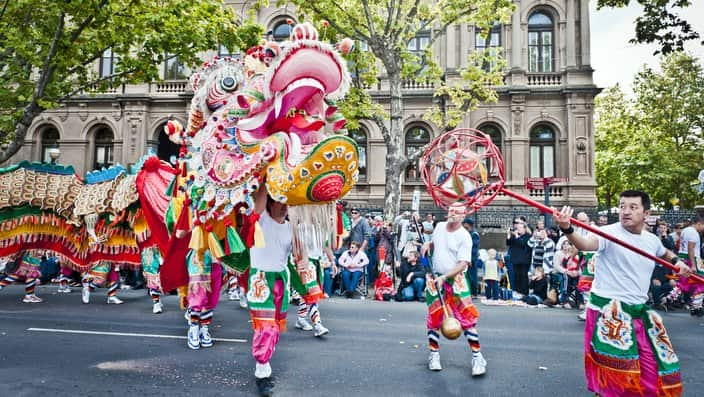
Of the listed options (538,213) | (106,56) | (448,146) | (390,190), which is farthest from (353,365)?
(106,56)

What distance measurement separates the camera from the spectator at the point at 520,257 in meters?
10.6

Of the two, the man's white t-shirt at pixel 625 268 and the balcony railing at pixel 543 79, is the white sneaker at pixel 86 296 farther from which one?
the balcony railing at pixel 543 79

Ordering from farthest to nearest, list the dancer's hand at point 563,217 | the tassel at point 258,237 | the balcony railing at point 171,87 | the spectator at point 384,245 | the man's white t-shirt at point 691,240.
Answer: the balcony railing at point 171,87 → the spectator at point 384,245 → the man's white t-shirt at point 691,240 → the tassel at point 258,237 → the dancer's hand at point 563,217

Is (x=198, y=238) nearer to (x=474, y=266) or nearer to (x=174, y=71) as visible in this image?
A: (x=474, y=266)

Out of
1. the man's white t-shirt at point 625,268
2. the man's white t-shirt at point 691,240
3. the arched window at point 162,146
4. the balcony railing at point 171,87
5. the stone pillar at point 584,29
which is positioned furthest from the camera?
the balcony railing at point 171,87

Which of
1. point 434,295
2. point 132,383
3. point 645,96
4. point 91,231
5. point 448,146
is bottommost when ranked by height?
point 132,383

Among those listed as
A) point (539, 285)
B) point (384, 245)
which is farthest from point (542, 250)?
point (384, 245)

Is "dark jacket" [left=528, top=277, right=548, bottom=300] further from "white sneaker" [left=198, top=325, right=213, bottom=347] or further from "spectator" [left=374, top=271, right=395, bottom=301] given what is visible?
"white sneaker" [left=198, top=325, right=213, bottom=347]

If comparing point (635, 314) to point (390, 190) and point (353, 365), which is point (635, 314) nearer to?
point (353, 365)

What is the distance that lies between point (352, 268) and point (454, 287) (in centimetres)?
598

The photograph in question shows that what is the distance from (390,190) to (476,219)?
4712 millimetres

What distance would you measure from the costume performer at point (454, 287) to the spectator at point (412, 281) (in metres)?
5.29

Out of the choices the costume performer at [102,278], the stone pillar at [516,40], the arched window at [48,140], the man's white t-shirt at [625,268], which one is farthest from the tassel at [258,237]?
the arched window at [48,140]

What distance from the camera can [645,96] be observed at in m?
24.8
